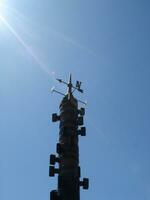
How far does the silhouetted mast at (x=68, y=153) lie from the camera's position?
3819 cm

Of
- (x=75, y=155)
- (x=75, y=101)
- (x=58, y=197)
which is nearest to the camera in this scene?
(x=58, y=197)

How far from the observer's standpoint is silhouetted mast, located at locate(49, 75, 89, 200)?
3819cm

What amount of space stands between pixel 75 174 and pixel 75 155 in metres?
1.95

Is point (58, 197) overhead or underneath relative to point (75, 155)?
underneath

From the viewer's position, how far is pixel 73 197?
37844 millimetres

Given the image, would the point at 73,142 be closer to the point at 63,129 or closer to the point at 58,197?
the point at 63,129

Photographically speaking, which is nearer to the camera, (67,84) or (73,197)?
(73,197)

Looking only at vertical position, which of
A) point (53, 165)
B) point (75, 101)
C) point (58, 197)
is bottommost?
point (58, 197)

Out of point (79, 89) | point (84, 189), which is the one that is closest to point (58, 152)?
point (84, 189)

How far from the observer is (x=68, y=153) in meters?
40.0

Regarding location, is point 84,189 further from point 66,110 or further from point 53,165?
point 66,110

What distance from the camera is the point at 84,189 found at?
39.1 meters

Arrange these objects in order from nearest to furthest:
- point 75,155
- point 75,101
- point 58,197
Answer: point 58,197
point 75,155
point 75,101

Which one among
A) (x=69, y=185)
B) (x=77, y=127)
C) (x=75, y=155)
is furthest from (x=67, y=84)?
(x=69, y=185)
